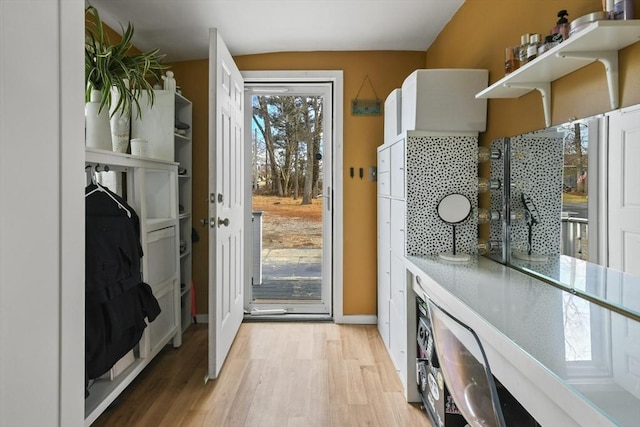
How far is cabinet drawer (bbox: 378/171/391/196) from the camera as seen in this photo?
2680 mm

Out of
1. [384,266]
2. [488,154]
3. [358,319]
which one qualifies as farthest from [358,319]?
[488,154]

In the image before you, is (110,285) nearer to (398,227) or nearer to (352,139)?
(398,227)

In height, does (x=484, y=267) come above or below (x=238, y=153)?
below

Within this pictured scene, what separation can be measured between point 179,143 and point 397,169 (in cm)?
190

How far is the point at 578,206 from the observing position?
4.65 feet

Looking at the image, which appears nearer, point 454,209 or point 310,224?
point 454,209

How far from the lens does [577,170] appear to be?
1415 millimetres

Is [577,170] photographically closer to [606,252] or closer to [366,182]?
[606,252]

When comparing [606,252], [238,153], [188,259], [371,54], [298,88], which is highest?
[371,54]

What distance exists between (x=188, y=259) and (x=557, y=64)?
2.91 metres

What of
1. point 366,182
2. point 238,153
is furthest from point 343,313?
point 238,153

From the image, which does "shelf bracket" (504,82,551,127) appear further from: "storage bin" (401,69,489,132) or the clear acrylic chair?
the clear acrylic chair

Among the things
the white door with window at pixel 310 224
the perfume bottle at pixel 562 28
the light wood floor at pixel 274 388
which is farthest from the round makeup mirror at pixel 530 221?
the white door with window at pixel 310 224

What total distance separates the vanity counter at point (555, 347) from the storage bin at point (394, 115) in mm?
1308
